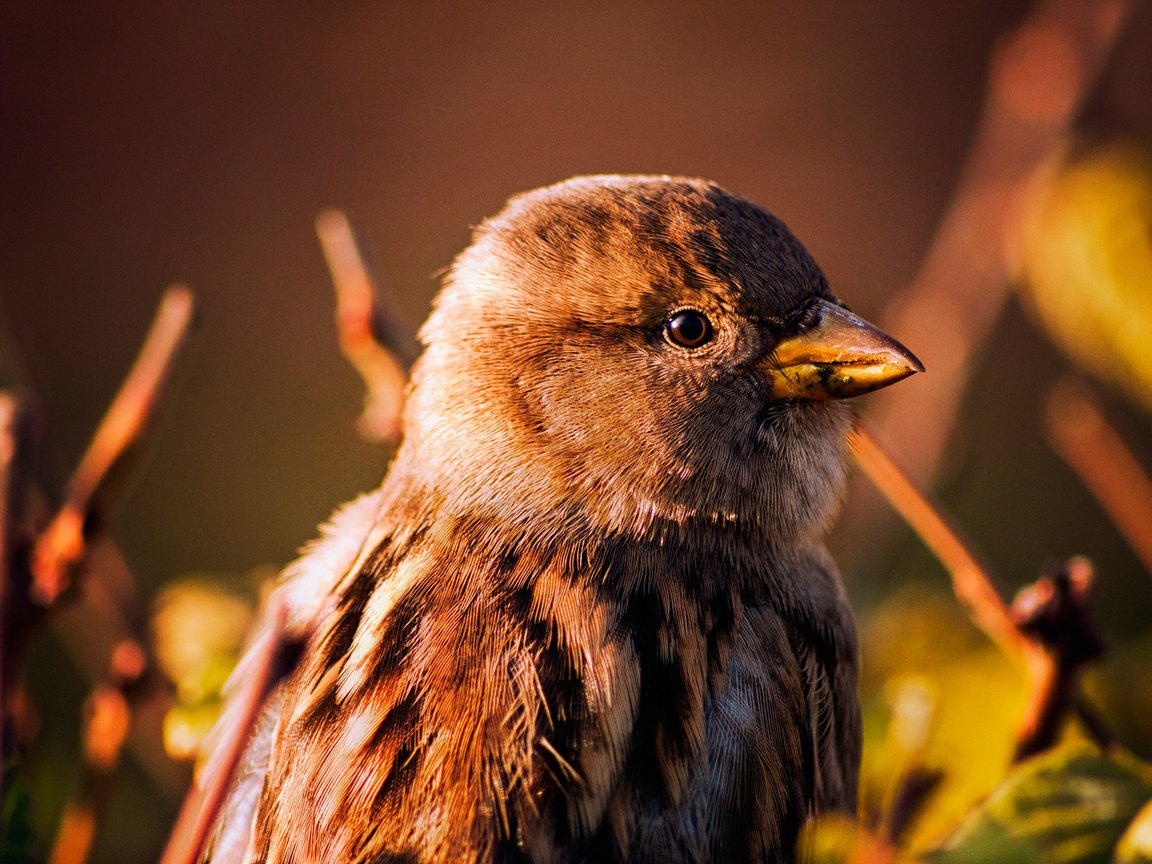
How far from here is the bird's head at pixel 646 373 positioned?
184cm

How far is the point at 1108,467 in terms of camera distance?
183cm

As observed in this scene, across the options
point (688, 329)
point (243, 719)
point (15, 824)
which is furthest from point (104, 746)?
point (688, 329)

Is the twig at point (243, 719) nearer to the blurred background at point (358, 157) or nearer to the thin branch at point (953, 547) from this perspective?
the thin branch at point (953, 547)

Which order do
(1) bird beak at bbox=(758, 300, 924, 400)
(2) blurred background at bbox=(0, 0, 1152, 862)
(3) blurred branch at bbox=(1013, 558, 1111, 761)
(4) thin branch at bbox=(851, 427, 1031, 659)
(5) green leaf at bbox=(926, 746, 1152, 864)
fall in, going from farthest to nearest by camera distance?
(2) blurred background at bbox=(0, 0, 1152, 862) → (1) bird beak at bbox=(758, 300, 924, 400) → (4) thin branch at bbox=(851, 427, 1031, 659) → (3) blurred branch at bbox=(1013, 558, 1111, 761) → (5) green leaf at bbox=(926, 746, 1152, 864)

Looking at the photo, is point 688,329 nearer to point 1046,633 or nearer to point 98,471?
point 1046,633

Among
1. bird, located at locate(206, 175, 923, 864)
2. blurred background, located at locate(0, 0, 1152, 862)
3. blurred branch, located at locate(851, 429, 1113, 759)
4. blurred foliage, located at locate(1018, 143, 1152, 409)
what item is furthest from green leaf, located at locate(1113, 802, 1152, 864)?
blurred background, located at locate(0, 0, 1152, 862)

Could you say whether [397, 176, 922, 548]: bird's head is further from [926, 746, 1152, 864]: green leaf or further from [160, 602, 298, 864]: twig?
[160, 602, 298, 864]: twig

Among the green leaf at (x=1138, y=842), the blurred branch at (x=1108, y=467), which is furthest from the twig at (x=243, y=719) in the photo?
the blurred branch at (x=1108, y=467)

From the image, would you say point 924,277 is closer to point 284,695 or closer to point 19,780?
point 284,695

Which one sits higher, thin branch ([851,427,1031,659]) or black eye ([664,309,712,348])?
black eye ([664,309,712,348])

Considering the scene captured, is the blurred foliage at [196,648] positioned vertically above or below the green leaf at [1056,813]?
below

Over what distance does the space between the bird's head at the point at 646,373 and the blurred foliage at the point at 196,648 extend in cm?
34

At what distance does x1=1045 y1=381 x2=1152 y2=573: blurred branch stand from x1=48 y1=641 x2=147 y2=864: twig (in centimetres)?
131

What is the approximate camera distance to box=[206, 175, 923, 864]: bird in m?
1.50
